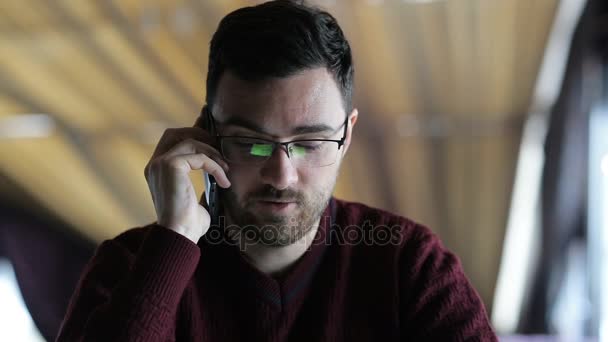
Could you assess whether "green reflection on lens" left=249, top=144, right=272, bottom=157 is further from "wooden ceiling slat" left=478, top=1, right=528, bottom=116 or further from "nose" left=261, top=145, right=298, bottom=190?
"wooden ceiling slat" left=478, top=1, right=528, bottom=116

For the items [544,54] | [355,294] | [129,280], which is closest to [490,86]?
[544,54]

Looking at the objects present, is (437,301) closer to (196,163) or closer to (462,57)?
(196,163)

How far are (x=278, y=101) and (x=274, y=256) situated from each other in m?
0.38

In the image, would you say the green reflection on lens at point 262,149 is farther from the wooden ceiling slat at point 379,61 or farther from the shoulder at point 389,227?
the wooden ceiling slat at point 379,61

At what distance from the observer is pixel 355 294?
1360 mm

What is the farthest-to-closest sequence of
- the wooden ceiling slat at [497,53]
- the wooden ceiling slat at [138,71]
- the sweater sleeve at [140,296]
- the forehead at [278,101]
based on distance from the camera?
the wooden ceiling slat at [138,71], the wooden ceiling slat at [497,53], the forehead at [278,101], the sweater sleeve at [140,296]

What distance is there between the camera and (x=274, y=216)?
1263 mm

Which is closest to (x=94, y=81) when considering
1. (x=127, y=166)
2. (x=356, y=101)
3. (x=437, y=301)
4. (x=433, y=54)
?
(x=127, y=166)

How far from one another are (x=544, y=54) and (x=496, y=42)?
38 centimetres

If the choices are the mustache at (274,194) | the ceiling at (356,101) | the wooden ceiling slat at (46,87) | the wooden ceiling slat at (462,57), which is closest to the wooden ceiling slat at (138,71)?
the ceiling at (356,101)

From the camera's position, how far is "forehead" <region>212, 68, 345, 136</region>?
1.22 m

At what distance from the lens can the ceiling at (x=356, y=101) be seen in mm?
2797

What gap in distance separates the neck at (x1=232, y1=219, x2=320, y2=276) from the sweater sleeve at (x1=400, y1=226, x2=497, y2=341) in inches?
10.1

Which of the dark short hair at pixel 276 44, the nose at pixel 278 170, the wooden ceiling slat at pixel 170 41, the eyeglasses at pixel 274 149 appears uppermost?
the wooden ceiling slat at pixel 170 41
